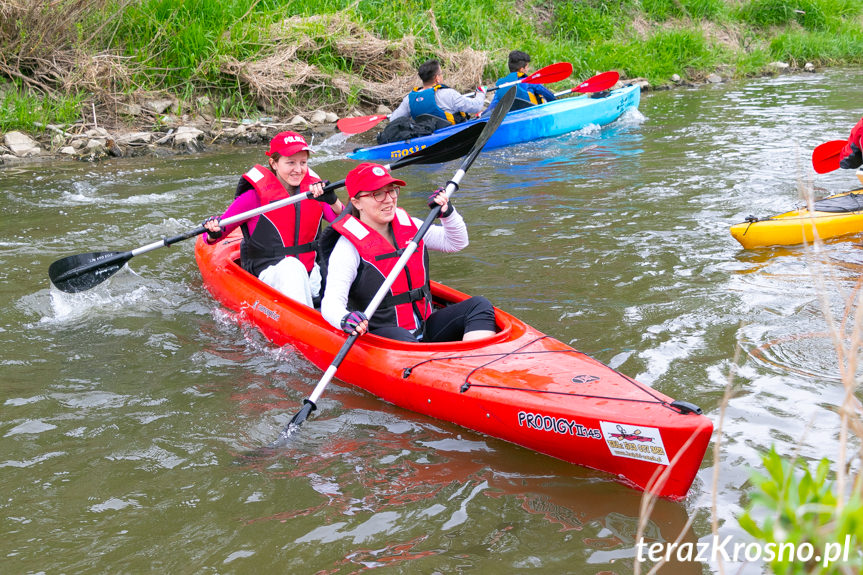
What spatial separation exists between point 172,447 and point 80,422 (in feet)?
1.78

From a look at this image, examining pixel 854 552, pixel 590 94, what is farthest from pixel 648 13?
pixel 854 552

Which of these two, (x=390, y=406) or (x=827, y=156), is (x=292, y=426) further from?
(x=827, y=156)

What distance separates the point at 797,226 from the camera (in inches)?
211

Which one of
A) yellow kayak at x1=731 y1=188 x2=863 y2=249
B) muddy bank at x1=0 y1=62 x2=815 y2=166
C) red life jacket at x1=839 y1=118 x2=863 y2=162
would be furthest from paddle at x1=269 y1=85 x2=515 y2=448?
muddy bank at x1=0 y1=62 x2=815 y2=166

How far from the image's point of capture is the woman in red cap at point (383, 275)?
3791mm

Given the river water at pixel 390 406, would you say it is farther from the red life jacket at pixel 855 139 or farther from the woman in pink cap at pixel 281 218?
the red life jacket at pixel 855 139

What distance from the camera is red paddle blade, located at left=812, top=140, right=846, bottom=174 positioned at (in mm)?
5789

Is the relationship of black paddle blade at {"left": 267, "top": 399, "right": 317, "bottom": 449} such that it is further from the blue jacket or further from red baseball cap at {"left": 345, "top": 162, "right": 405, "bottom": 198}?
the blue jacket

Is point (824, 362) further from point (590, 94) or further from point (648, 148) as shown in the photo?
point (590, 94)

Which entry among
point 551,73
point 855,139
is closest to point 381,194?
point 855,139

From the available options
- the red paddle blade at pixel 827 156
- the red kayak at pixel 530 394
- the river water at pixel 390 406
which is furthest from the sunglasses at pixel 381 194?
the red paddle blade at pixel 827 156

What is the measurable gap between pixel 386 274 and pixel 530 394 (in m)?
1.05

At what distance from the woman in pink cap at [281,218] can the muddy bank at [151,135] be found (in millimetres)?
5435

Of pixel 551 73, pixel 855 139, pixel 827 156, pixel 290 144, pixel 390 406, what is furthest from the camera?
pixel 551 73
